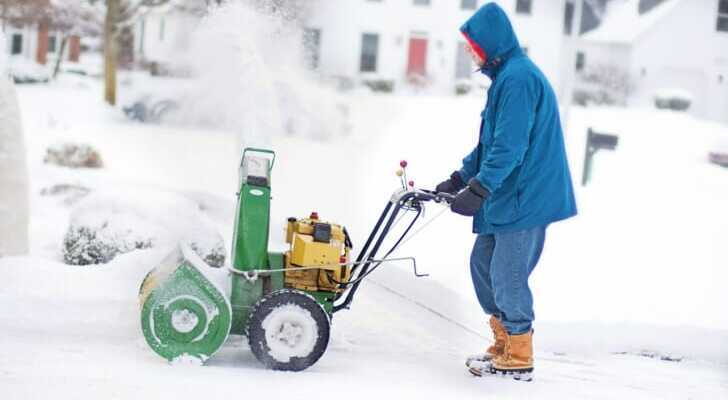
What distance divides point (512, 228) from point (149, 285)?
108cm

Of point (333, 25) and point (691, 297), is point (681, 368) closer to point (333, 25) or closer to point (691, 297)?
point (691, 297)

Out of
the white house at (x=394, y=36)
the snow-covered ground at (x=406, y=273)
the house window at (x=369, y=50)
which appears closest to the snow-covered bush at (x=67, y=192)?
the snow-covered ground at (x=406, y=273)

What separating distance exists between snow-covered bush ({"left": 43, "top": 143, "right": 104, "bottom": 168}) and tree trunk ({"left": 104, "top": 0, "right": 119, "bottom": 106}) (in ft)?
2.09

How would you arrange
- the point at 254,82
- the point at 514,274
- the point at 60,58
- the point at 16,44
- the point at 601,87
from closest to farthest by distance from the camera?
1. the point at 514,274
2. the point at 254,82
3. the point at 16,44
4. the point at 60,58
5. the point at 601,87

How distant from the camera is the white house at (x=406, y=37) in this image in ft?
14.6

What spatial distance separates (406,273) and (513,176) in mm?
1579

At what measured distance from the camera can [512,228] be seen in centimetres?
255

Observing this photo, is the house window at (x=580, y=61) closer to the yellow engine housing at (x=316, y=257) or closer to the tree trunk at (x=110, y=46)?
the tree trunk at (x=110, y=46)

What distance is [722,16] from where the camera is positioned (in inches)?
200

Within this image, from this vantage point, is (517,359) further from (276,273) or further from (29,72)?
(29,72)

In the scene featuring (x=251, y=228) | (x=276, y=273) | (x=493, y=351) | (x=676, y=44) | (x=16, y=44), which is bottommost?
(x=493, y=351)

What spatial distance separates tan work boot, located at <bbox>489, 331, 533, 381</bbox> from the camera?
262 cm

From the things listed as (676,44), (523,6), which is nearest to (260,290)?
(523,6)

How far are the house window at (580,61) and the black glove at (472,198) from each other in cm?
303
